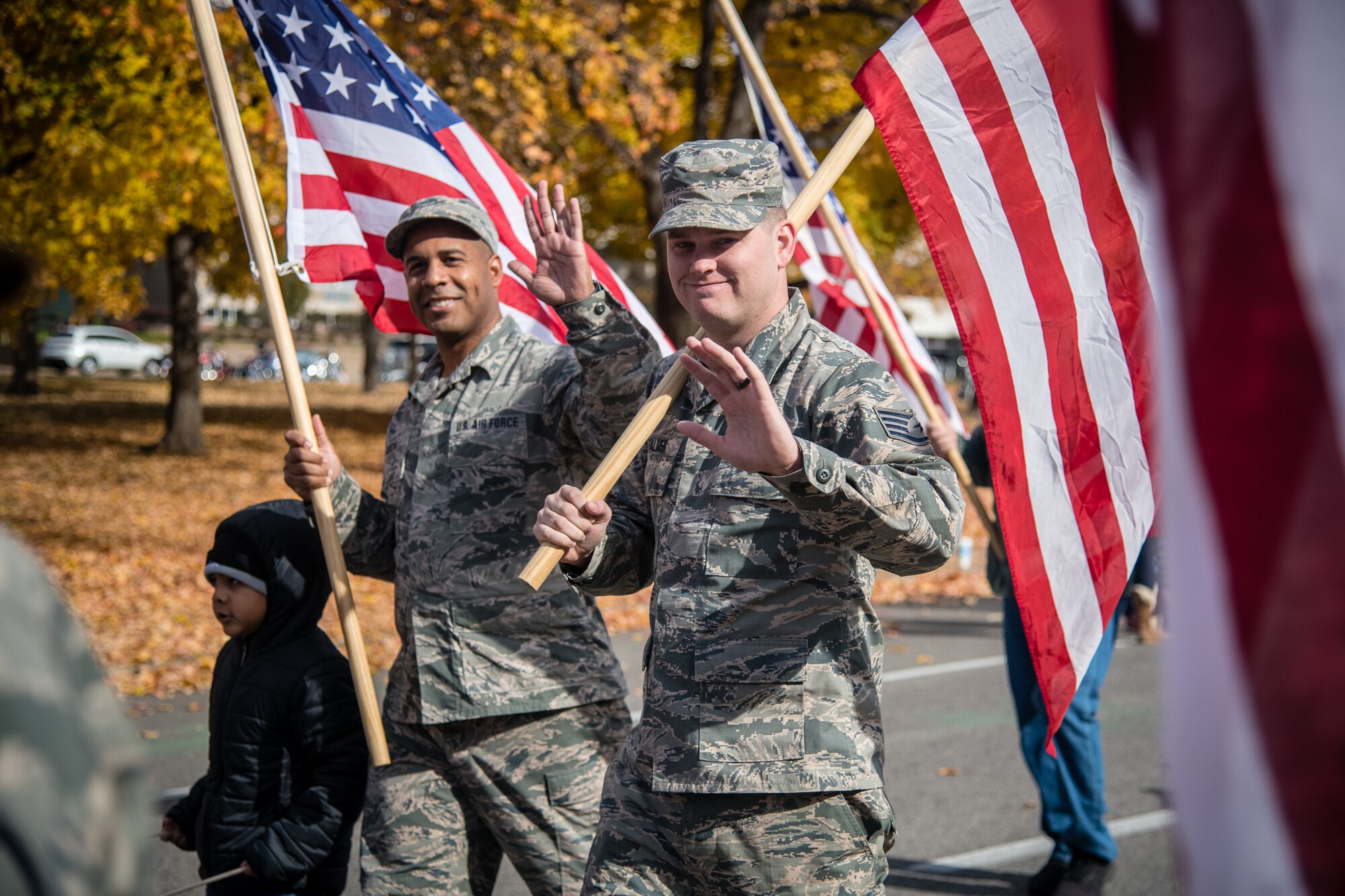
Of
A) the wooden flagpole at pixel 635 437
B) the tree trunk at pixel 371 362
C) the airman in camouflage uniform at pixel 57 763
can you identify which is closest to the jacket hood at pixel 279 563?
the wooden flagpole at pixel 635 437

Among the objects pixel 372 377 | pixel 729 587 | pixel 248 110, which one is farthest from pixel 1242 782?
pixel 372 377

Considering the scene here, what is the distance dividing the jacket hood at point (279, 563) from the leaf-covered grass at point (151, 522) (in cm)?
Answer: 493

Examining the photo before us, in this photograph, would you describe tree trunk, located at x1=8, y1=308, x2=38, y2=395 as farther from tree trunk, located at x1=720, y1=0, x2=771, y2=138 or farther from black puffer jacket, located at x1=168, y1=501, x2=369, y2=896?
black puffer jacket, located at x1=168, y1=501, x2=369, y2=896

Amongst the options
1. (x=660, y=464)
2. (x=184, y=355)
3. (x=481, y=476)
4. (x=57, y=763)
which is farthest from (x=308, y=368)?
(x=57, y=763)

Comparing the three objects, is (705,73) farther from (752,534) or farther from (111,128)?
(752,534)

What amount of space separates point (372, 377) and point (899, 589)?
94.7 ft

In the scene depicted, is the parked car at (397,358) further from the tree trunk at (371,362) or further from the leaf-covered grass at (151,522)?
the leaf-covered grass at (151,522)

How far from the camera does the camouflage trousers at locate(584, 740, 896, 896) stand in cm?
272

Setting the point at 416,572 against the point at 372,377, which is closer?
the point at 416,572

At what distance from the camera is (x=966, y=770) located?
697cm

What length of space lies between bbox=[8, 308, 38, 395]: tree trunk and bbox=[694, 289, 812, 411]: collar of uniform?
99.4 feet

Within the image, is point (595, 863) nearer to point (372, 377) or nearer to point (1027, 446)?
→ point (1027, 446)

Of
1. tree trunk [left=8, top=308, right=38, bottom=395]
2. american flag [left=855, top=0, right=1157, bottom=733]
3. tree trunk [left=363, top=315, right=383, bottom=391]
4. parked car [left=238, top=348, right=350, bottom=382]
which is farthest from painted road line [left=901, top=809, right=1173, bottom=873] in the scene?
parked car [left=238, top=348, right=350, bottom=382]

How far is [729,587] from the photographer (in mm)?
2781
